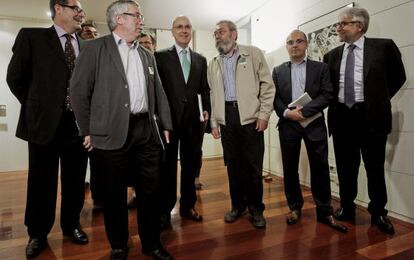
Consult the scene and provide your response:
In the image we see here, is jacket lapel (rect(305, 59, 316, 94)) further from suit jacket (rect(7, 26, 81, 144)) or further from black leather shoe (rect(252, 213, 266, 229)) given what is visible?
suit jacket (rect(7, 26, 81, 144))

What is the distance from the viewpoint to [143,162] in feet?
5.98

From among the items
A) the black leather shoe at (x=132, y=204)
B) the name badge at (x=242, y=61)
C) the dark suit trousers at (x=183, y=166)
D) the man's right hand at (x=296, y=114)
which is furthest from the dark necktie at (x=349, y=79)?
the black leather shoe at (x=132, y=204)

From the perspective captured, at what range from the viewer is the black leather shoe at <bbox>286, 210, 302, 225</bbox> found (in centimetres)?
251

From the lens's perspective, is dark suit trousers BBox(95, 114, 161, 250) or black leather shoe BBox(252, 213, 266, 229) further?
black leather shoe BBox(252, 213, 266, 229)

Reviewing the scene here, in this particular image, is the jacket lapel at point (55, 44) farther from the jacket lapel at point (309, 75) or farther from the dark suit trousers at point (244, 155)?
the jacket lapel at point (309, 75)

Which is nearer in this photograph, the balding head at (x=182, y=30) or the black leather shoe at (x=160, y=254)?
the black leather shoe at (x=160, y=254)

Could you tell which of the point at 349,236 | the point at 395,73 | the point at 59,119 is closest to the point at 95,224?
the point at 59,119

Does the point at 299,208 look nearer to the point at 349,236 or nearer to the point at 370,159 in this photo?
the point at 349,236

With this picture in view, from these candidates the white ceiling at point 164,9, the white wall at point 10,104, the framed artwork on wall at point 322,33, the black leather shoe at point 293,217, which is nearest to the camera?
the black leather shoe at point 293,217

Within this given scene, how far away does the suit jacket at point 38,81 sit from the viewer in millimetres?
1964

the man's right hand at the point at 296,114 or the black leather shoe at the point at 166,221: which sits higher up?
the man's right hand at the point at 296,114

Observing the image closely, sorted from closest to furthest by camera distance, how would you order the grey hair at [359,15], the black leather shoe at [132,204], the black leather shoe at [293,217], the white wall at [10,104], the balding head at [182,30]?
the grey hair at [359,15] → the balding head at [182,30] → the black leather shoe at [293,217] → the black leather shoe at [132,204] → the white wall at [10,104]

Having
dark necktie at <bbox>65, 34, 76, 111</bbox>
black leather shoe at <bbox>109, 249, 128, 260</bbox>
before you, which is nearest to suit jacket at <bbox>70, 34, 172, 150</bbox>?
dark necktie at <bbox>65, 34, 76, 111</bbox>

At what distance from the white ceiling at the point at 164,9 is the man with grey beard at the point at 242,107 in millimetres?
2378
